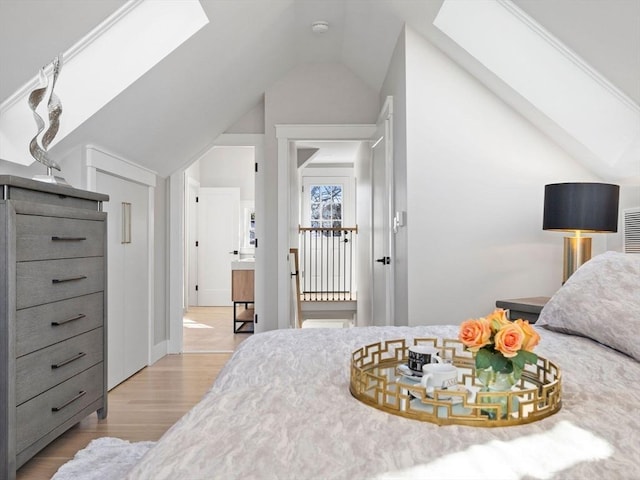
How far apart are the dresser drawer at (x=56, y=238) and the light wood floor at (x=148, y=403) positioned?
93 centimetres

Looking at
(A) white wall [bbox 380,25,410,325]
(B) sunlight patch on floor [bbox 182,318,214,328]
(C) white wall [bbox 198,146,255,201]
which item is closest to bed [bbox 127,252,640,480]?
(A) white wall [bbox 380,25,410,325]

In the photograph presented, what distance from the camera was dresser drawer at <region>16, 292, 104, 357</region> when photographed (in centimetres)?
200

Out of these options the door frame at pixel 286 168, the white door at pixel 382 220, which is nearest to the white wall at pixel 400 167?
the white door at pixel 382 220

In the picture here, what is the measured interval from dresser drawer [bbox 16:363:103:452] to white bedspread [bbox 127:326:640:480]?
1201 mm

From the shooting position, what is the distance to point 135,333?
388 cm

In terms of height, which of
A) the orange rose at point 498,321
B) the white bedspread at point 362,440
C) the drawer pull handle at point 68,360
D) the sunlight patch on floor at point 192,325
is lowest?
the sunlight patch on floor at point 192,325

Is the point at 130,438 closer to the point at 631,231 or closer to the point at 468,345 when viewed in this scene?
the point at 468,345

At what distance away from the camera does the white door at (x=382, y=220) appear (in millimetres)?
3766

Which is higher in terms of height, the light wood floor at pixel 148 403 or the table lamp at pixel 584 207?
the table lamp at pixel 584 207

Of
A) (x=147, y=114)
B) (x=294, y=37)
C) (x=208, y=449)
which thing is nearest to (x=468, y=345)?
(x=208, y=449)

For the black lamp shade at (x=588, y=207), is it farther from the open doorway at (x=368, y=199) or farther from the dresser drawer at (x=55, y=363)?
the dresser drawer at (x=55, y=363)

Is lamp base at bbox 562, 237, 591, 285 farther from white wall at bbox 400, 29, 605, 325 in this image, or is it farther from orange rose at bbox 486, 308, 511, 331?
orange rose at bbox 486, 308, 511, 331

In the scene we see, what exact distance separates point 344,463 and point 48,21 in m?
2.30

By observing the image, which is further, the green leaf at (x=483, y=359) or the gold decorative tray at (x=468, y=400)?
the green leaf at (x=483, y=359)
